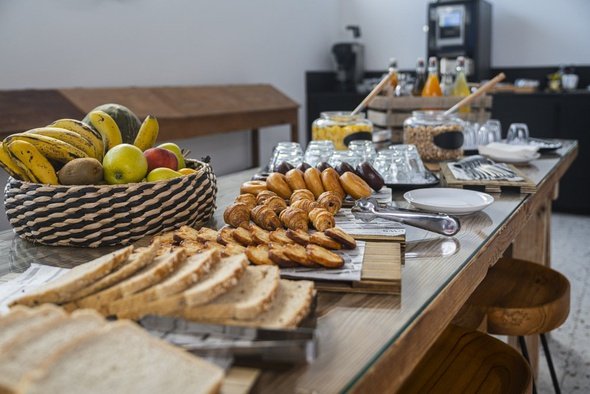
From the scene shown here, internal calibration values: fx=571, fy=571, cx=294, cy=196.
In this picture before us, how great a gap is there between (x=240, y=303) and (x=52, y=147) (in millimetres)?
695

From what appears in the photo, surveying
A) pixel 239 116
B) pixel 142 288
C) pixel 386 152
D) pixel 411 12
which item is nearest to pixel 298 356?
pixel 142 288

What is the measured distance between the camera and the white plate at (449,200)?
4.35 ft

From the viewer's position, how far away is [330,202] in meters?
1.29

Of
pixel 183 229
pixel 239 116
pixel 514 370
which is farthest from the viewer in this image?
pixel 239 116

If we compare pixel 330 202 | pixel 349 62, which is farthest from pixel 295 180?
pixel 349 62

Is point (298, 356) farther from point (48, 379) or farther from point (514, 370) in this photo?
point (514, 370)

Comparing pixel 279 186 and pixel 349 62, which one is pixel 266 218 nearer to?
pixel 279 186

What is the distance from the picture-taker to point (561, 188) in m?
4.75

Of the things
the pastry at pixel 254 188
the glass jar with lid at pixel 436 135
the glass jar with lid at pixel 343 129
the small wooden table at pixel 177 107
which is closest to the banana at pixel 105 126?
the pastry at pixel 254 188

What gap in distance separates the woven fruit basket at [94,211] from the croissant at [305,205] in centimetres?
23

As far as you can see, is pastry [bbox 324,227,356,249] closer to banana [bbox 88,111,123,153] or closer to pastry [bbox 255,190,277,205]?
pastry [bbox 255,190,277,205]

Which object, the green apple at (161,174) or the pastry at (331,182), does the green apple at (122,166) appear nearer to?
the green apple at (161,174)

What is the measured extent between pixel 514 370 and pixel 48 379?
1.04 m

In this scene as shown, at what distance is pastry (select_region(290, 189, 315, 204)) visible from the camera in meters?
1.29
